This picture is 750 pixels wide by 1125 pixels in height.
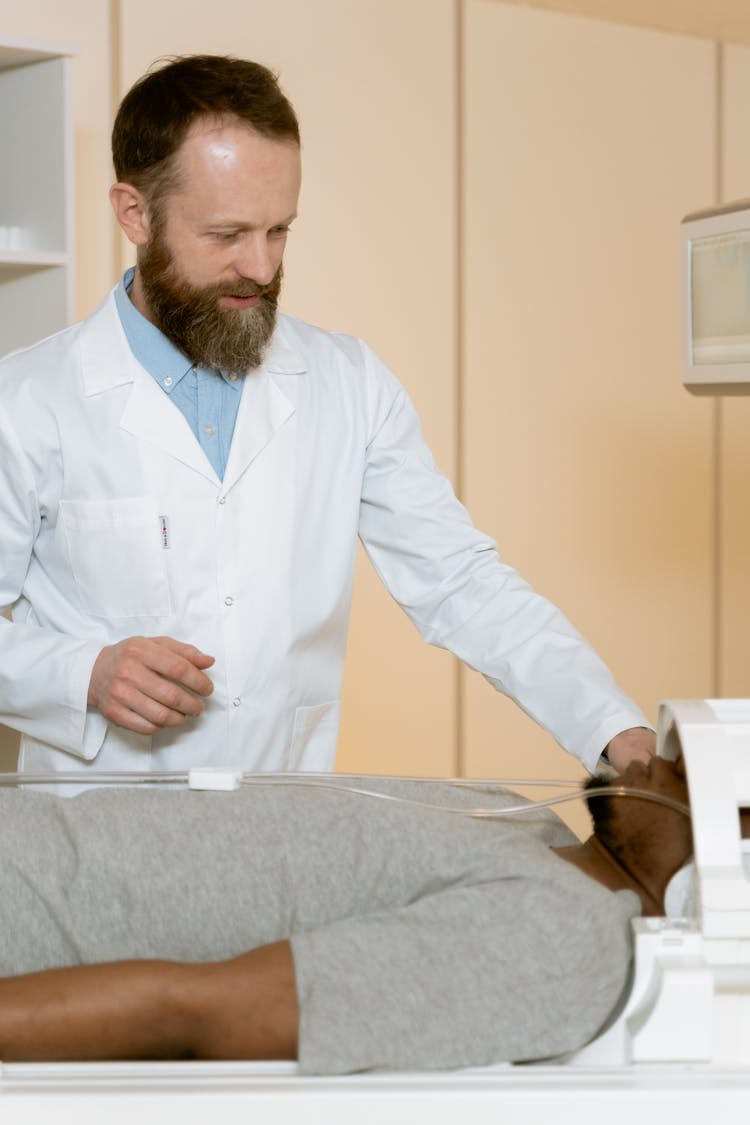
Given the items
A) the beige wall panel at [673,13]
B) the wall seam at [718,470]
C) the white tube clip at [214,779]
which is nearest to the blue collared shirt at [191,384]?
the white tube clip at [214,779]

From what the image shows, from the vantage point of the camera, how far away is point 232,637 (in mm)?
1733

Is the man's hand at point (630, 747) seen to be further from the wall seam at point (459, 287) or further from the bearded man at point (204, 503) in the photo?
the wall seam at point (459, 287)

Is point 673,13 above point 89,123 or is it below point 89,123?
above

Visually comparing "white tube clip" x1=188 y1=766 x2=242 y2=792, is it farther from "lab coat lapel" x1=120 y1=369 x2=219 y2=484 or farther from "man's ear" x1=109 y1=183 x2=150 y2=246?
"man's ear" x1=109 y1=183 x2=150 y2=246

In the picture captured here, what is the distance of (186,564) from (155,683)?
0.91 ft

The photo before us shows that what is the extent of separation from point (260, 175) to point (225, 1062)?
3.43 ft

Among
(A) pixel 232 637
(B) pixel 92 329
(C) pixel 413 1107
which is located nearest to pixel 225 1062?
(C) pixel 413 1107

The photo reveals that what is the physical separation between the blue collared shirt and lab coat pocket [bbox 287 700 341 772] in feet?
1.13

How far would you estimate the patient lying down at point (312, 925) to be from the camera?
1048 millimetres

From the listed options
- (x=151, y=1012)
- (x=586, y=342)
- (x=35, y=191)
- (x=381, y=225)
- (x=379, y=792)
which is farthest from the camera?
(x=586, y=342)

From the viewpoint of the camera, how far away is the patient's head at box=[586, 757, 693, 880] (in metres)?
1.26

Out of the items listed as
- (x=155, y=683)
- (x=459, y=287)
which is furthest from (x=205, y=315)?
→ (x=459, y=287)

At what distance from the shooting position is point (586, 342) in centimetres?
350

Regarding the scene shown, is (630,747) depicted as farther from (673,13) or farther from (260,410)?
(673,13)
